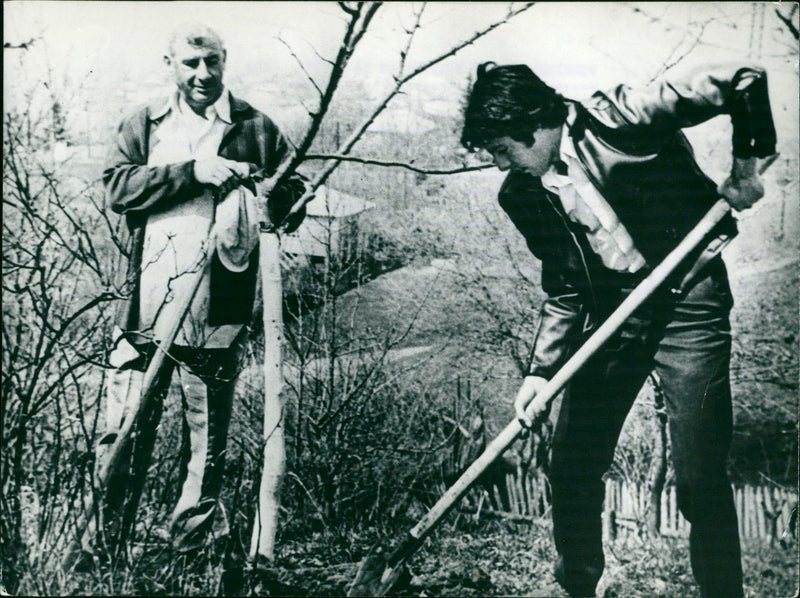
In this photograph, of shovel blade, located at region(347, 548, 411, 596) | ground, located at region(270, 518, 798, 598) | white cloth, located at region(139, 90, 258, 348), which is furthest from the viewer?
white cloth, located at region(139, 90, 258, 348)

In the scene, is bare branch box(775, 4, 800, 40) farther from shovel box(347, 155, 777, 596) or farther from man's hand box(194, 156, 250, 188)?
man's hand box(194, 156, 250, 188)

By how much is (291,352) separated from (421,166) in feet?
4.47

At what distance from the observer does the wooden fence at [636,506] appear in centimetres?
489

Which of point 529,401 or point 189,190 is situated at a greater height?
point 189,190

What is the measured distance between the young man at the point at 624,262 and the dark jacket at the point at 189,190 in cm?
119

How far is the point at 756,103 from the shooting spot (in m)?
4.68

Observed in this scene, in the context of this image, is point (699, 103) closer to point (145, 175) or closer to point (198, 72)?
point (198, 72)

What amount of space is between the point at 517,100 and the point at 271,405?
2.28 meters

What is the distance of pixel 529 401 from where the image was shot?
15.9 feet

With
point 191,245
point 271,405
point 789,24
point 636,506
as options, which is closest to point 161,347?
point 191,245

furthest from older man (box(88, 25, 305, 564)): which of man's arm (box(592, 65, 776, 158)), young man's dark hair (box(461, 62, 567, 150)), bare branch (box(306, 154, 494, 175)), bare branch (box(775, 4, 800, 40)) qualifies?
bare branch (box(775, 4, 800, 40))

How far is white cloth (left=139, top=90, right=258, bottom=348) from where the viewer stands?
191 inches

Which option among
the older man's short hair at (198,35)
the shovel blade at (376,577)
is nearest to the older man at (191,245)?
the older man's short hair at (198,35)

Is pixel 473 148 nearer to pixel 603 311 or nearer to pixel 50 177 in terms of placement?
pixel 603 311
